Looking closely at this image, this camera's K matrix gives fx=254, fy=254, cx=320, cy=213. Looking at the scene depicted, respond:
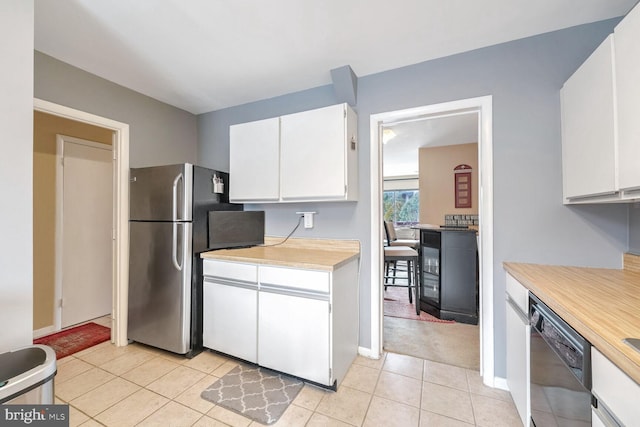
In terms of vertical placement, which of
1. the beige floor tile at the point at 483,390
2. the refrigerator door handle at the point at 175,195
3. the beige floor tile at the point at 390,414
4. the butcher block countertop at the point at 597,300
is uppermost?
the refrigerator door handle at the point at 175,195

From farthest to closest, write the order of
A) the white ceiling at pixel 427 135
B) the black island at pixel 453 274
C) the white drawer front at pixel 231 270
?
the white ceiling at pixel 427 135
the black island at pixel 453 274
the white drawer front at pixel 231 270

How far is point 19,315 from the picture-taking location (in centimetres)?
123

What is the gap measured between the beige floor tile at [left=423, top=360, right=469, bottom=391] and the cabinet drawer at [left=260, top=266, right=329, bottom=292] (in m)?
1.09

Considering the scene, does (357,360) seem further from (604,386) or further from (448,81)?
(448,81)

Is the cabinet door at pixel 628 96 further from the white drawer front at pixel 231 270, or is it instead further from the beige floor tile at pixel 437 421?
the white drawer front at pixel 231 270

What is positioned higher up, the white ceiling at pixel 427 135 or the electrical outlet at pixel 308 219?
the white ceiling at pixel 427 135

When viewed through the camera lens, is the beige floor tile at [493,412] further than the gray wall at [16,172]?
Yes

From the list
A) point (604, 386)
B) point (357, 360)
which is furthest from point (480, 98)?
point (357, 360)

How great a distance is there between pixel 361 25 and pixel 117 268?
2.82m

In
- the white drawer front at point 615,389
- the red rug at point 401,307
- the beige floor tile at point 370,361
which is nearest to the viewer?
the white drawer front at point 615,389

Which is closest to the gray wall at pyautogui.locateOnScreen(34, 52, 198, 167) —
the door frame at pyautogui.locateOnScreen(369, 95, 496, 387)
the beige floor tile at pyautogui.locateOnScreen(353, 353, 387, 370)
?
the door frame at pyautogui.locateOnScreen(369, 95, 496, 387)

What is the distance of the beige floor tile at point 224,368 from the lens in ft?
6.26

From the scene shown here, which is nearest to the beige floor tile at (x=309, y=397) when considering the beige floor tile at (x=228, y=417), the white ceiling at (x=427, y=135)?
the beige floor tile at (x=228, y=417)

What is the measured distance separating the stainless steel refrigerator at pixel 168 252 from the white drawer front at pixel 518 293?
2.25 m
